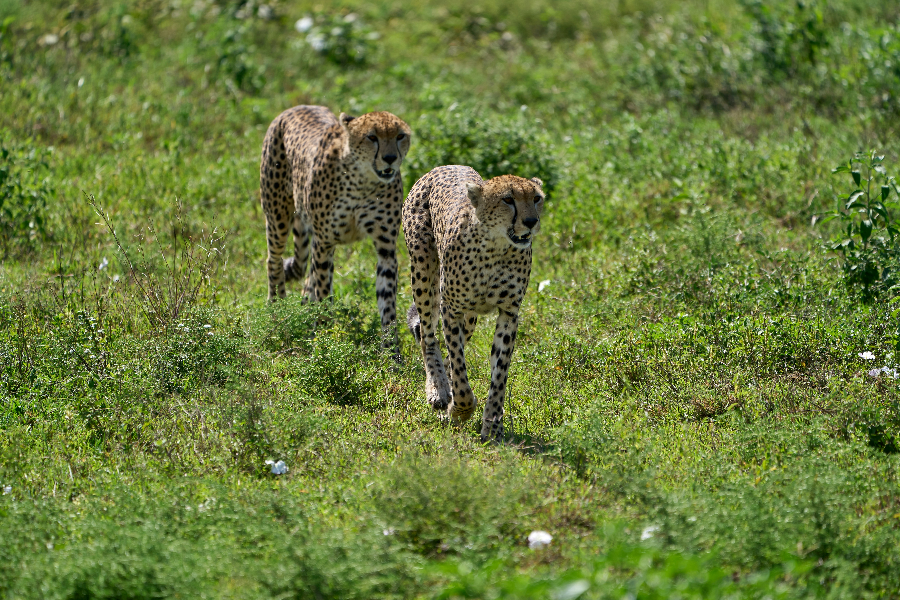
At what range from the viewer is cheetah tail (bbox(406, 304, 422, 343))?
696 centimetres

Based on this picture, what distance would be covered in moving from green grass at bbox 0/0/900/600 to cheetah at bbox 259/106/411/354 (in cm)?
32

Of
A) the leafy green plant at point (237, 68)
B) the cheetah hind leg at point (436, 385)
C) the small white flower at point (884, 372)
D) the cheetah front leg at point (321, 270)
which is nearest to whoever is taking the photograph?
the small white flower at point (884, 372)

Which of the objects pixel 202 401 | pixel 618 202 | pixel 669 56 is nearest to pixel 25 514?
pixel 202 401

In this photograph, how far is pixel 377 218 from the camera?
752 centimetres

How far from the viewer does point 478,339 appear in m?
7.30

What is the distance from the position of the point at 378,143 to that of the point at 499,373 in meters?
2.16

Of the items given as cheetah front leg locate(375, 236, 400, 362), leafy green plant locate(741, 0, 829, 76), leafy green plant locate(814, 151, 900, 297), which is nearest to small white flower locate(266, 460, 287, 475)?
cheetah front leg locate(375, 236, 400, 362)

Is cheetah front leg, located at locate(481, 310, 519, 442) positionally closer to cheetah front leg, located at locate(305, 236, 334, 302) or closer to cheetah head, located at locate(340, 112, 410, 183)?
cheetah head, located at locate(340, 112, 410, 183)

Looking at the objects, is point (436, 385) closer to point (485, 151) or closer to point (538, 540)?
point (538, 540)

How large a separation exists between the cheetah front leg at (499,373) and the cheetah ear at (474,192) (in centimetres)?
72

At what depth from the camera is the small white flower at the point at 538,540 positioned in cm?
439

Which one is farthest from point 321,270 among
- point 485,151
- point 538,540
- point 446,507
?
point 538,540

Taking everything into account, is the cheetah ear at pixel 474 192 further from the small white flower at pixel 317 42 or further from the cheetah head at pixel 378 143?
the small white flower at pixel 317 42

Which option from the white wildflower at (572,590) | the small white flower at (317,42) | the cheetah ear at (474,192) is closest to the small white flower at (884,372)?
the cheetah ear at (474,192)
